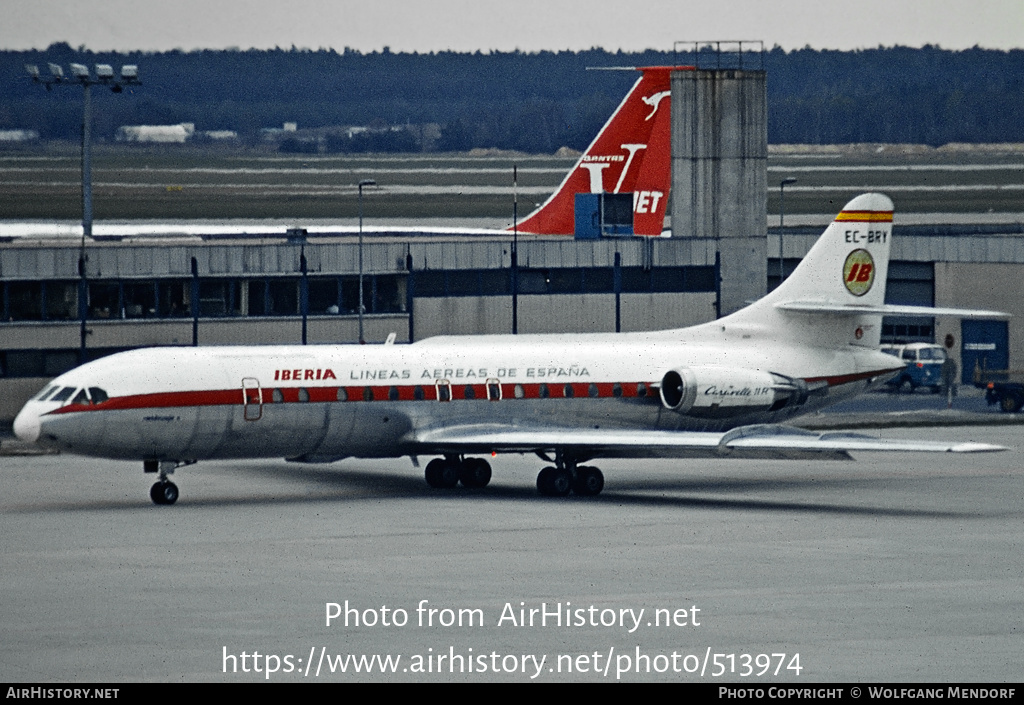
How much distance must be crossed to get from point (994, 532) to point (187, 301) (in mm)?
34339

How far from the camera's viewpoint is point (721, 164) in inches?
2645

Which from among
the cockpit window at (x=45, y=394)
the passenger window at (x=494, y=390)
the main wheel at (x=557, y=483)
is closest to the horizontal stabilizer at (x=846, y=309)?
the passenger window at (x=494, y=390)

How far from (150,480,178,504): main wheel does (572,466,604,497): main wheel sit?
8333 millimetres

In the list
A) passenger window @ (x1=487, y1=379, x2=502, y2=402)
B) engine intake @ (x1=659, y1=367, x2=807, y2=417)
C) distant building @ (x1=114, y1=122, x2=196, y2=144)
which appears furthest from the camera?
distant building @ (x1=114, y1=122, x2=196, y2=144)

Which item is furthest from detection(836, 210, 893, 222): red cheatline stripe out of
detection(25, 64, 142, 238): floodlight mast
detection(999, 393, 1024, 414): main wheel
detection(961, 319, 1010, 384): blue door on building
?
detection(25, 64, 142, 238): floodlight mast

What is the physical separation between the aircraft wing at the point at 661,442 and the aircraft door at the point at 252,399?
12.0ft

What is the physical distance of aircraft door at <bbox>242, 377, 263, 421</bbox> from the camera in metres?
38.2

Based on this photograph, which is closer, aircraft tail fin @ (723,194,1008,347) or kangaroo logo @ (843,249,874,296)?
aircraft tail fin @ (723,194,1008,347)

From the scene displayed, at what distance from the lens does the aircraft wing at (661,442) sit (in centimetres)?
3756

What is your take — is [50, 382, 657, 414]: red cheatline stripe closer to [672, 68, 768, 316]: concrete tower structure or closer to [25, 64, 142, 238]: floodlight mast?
[672, 68, 768, 316]: concrete tower structure

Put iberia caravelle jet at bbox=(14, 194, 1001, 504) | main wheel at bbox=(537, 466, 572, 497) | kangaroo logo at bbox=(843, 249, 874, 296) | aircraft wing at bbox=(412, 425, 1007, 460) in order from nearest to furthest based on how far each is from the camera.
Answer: iberia caravelle jet at bbox=(14, 194, 1001, 504), aircraft wing at bbox=(412, 425, 1007, 460), main wheel at bbox=(537, 466, 572, 497), kangaroo logo at bbox=(843, 249, 874, 296)

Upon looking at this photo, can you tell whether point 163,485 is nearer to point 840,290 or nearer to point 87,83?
point 840,290

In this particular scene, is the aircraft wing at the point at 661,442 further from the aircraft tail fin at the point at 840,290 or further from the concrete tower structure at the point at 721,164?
the concrete tower structure at the point at 721,164
